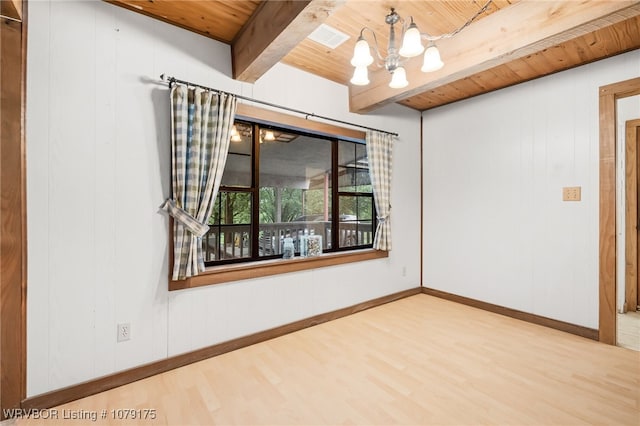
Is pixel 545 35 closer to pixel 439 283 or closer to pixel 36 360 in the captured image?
pixel 439 283

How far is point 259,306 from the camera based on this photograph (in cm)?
262

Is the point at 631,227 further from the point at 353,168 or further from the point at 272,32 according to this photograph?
the point at 272,32

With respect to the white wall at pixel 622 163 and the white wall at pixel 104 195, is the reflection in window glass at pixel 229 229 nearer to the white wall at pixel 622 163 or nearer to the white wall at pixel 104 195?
the white wall at pixel 104 195

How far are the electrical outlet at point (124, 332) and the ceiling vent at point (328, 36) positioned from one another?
8.29ft

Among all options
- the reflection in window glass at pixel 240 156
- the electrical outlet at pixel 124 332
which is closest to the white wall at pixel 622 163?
the reflection in window glass at pixel 240 156

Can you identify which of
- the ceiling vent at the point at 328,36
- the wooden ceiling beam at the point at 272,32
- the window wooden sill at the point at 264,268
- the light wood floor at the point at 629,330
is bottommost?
the light wood floor at the point at 629,330

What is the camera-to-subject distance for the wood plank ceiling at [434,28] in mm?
1714

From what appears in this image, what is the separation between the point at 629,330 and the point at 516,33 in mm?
2992

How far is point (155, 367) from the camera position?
210cm

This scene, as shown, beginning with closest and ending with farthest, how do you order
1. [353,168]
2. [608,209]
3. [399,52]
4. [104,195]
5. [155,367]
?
1. [399,52]
2. [104,195]
3. [155,367]
4. [608,209]
5. [353,168]

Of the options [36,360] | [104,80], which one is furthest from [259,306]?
[104,80]

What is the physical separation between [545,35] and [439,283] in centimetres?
288

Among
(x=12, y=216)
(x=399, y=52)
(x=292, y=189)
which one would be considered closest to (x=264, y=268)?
(x=292, y=189)

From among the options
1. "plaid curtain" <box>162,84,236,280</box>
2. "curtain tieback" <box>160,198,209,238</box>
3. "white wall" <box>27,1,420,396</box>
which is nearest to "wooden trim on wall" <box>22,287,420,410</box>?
"white wall" <box>27,1,420,396</box>
